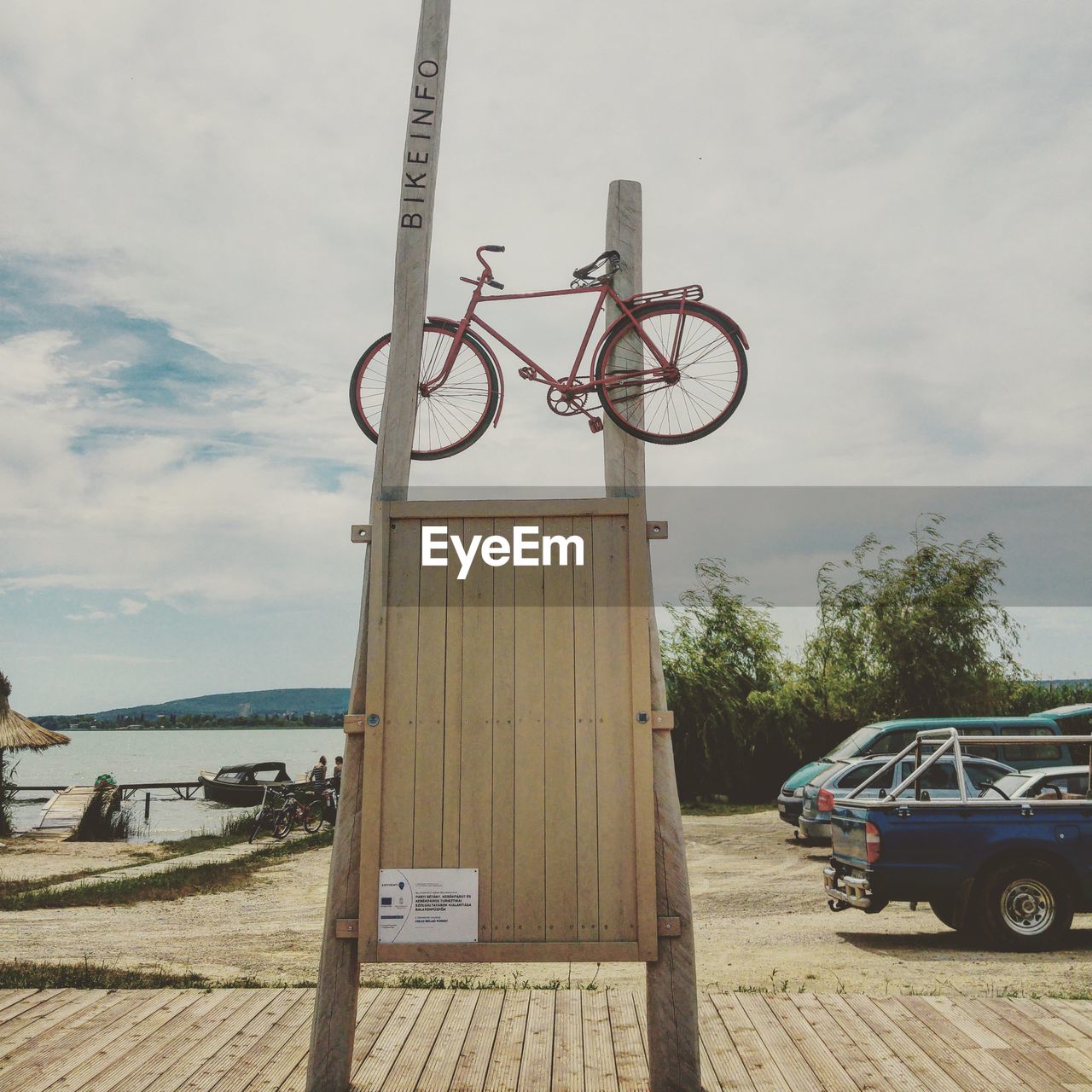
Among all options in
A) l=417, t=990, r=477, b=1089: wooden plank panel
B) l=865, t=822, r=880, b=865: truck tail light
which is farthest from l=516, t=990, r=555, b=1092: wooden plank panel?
l=865, t=822, r=880, b=865: truck tail light

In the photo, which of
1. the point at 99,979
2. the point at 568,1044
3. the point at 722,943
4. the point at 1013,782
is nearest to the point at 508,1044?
the point at 568,1044

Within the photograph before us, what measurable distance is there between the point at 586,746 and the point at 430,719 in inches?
27.1

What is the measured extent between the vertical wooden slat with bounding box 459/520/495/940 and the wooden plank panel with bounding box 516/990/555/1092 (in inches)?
27.4

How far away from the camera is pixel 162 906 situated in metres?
12.9

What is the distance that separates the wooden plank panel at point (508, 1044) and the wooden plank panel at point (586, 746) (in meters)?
0.75

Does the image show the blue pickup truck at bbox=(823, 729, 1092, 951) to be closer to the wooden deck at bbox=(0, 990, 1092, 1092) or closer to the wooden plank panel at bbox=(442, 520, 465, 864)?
the wooden deck at bbox=(0, 990, 1092, 1092)

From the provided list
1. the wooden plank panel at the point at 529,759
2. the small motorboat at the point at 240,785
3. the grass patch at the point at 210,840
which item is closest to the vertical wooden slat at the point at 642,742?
the wooden plank panel at the point at 529,759

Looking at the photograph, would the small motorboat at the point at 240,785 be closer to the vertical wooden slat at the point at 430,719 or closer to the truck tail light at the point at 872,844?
the truck tail light at the point at 872,844

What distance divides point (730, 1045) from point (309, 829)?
59.6 feet

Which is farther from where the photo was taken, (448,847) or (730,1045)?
(730,1045)

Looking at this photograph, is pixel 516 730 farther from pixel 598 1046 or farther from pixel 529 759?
pixel 598 1046

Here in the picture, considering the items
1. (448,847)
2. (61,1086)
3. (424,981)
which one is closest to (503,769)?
(448,847)

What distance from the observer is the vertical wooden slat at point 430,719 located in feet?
14.8

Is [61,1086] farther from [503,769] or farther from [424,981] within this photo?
[424,981]
